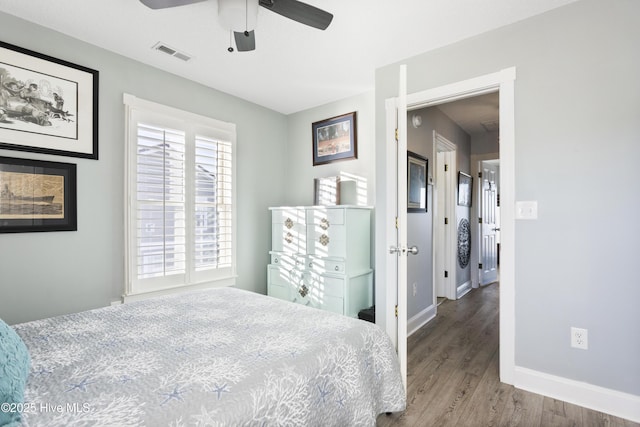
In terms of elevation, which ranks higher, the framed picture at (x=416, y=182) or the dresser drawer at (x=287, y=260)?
the framed picture at (x=416, y=182)

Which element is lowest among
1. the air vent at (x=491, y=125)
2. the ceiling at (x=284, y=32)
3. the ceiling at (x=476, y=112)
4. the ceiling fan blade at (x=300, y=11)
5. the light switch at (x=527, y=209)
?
the light switch at (x=527, y=209)

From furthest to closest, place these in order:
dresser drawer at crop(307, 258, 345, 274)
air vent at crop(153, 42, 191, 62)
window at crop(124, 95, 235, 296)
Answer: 1. dresser drawer at crop(307, 258, 345, 274)
2. window at crop(124, 95, 235, 296)
3. air vent at crop(153, 42, 191, 62)

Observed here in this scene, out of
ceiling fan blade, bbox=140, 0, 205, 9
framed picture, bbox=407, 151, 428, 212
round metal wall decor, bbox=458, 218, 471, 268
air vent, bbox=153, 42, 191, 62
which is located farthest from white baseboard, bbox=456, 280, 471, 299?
ceiling fan blade, bbox=140, 0, 205, 9

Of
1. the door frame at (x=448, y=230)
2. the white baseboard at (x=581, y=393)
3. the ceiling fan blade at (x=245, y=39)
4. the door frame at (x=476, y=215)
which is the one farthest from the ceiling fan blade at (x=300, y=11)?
the door frame at (x=476, y=215)

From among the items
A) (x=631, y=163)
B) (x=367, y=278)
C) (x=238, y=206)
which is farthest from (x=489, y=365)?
(x=238, y=206)

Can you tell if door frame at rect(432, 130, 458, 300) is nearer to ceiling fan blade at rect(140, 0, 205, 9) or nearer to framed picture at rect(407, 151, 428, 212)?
framed picture at rect(407, 151, 428, 212)

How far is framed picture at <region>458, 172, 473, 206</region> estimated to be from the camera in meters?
4.50

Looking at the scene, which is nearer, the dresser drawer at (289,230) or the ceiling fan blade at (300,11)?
the ceiling fan blade at (300,11)

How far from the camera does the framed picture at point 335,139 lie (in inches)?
136

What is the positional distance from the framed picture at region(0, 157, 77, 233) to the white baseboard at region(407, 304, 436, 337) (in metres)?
3.07

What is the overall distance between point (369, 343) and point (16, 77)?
2.83m

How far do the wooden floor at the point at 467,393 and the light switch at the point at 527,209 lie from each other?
1184mm

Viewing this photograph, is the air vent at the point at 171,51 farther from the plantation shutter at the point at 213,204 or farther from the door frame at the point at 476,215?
the door frame at the point at 476,215

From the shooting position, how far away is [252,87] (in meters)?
3.25
